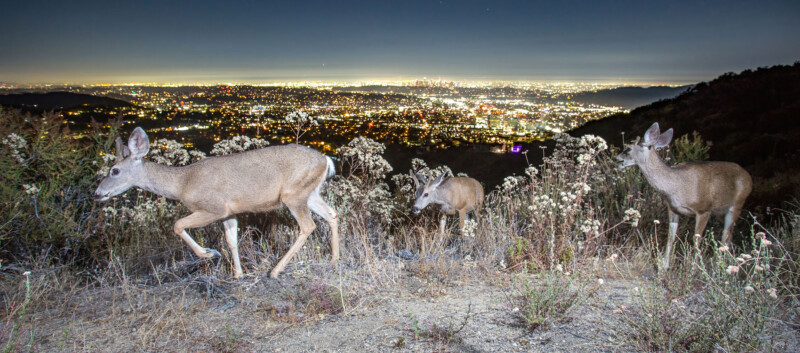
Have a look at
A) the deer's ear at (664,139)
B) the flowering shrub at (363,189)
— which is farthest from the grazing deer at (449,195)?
the deer's ear at (664,139)

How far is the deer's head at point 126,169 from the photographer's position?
14.3ft

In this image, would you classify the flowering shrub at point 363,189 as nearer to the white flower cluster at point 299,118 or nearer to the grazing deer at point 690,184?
the white flower cluster at point 299,118

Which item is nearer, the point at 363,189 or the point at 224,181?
the point at 224,181

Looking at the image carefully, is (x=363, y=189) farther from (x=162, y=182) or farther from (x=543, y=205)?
(x=162, y=182)

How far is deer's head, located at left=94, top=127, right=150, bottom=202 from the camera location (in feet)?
14.3

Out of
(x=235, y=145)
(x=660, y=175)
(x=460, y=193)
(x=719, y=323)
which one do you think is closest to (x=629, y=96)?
(x=460, y=193)

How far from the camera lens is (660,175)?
5.34m

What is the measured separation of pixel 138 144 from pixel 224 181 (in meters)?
0.96

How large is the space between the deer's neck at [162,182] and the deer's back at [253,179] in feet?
0.38

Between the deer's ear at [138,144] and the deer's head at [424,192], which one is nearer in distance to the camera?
the deer's ear at [138,144]

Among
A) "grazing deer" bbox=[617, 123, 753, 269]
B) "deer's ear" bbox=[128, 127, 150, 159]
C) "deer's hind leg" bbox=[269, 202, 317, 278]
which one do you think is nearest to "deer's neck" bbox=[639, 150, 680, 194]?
"grazing deer" bbox=[617, 123, 753, 269]

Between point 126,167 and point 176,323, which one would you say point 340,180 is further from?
point 176,323

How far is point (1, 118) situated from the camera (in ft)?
20.7

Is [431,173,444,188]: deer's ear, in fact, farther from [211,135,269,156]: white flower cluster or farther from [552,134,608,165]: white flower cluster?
[211,135,269,156]: white flower cluster
